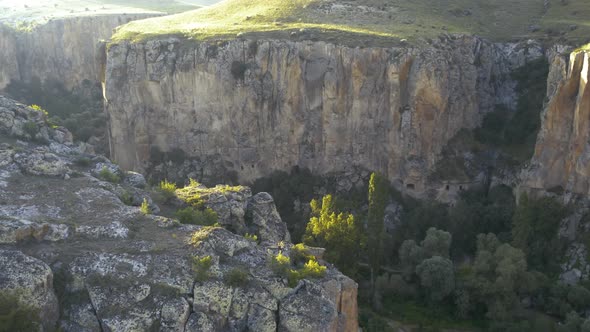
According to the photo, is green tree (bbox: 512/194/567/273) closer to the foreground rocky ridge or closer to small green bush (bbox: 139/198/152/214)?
the foreground rocky ridge

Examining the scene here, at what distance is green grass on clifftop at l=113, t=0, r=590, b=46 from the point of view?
52906mm

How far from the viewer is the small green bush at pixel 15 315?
60.3ft

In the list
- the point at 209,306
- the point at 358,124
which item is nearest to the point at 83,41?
the point at 358,124

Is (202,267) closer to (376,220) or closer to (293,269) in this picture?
(293,269)

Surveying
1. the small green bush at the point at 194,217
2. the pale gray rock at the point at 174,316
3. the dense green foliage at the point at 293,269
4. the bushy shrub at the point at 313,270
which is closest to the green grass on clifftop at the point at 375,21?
the small green bush at the point at 194,217

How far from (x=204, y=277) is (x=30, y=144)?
16.0 meters

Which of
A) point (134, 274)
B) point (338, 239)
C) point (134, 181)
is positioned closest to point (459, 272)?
point (338, 239)

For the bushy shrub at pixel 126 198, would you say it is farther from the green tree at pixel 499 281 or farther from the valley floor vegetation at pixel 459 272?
the green tree at pixel 499 281

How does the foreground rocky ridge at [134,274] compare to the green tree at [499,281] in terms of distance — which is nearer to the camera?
the foreground rocky ridge at [134,274]

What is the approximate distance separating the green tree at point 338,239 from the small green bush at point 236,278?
15.4m

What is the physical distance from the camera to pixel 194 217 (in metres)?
26.3

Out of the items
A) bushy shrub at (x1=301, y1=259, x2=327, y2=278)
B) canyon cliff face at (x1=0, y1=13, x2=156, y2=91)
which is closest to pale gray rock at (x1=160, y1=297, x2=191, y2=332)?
bushy shrub at (x1=301, y1=259, x2=327, y2=278)

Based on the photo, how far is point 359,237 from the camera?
1503 inches

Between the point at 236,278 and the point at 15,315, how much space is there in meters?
6.90
